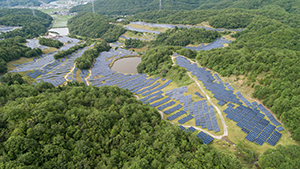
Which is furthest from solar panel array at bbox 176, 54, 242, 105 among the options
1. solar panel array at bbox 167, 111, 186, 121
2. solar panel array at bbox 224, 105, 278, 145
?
solar panel array at bbox 167, 111, 186, 121

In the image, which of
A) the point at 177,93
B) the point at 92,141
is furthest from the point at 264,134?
the point at 92,141

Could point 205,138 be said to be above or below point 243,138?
below

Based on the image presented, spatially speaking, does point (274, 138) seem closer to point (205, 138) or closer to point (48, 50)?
point (205, 138)

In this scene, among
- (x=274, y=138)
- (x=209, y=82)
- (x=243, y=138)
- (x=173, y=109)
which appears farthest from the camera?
(x=209, y=82)

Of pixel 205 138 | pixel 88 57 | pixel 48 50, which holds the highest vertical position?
pixel 205 138

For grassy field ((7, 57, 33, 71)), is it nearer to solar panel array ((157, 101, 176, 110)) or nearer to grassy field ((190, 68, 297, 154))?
solar panel array ((157, 101, 176, 110))
